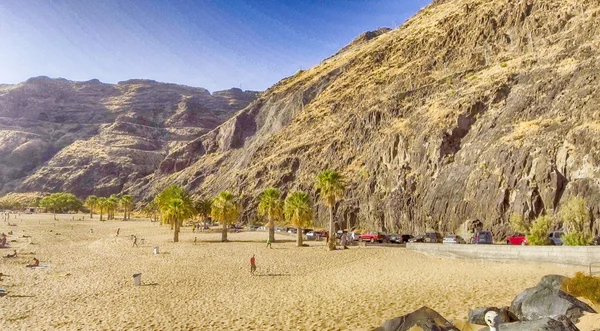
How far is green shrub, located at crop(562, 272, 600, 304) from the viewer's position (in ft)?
44.0

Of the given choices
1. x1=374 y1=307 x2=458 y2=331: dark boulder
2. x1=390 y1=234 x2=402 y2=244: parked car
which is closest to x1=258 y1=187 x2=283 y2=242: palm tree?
x1=390 y1=234 x2=402 y2=244: parked car

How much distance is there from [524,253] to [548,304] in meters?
15.8

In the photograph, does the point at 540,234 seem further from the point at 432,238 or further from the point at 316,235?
the point at 316,235

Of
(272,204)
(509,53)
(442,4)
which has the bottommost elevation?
(272,204)

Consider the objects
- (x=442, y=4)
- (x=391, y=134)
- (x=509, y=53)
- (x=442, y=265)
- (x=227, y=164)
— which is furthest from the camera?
(x=442, y=4)

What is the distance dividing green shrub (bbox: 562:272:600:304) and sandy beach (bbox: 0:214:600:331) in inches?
117

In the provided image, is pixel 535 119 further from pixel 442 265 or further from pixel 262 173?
pixel 262 173

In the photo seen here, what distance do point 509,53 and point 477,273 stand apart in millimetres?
66936

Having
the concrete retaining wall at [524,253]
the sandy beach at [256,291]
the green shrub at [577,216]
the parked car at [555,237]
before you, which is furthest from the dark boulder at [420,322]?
the green shrub at [577,216]

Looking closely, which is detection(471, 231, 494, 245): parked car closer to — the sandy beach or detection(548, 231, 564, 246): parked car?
detection(548, 231, 564, 246): parked car

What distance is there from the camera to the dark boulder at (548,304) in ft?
37.8

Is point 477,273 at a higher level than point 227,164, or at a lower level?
lower

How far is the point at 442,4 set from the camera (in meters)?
141

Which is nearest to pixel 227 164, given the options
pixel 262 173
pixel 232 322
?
pixel 262 173
